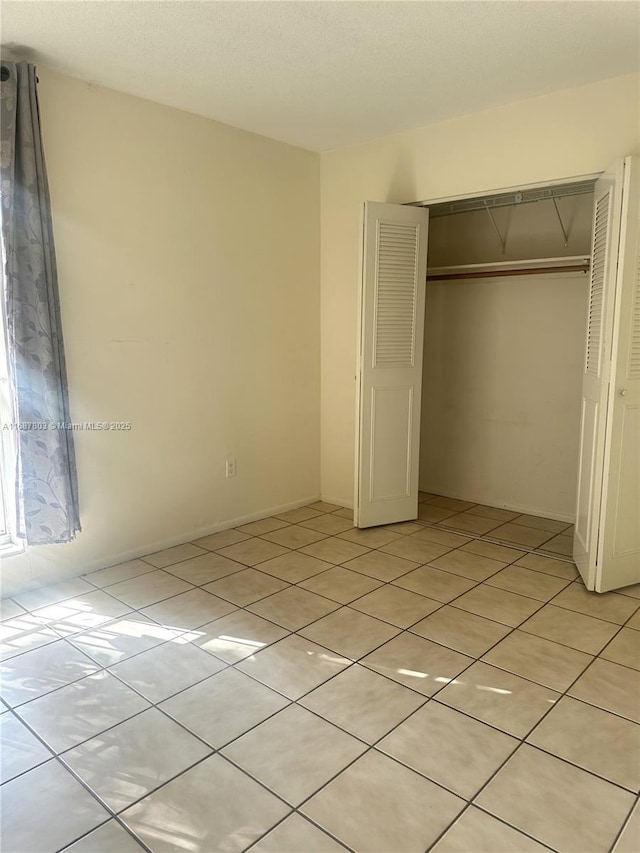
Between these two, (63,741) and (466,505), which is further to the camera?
(466,505)

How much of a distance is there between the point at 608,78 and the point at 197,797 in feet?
11.6

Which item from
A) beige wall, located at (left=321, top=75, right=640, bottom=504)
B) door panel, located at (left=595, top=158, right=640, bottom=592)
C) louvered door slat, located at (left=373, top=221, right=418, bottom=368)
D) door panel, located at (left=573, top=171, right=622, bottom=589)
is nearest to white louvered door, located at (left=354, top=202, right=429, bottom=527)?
louvered door slat, located at (left=373, top=221, right=418, bottom=368)

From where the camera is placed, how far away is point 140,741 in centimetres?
195

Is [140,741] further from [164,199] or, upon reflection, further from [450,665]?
[164,199]

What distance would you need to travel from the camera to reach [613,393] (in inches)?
113

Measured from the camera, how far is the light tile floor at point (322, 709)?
5.34 feet

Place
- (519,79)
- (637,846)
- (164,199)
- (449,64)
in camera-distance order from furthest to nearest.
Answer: (164,199) < (519,79) < (449,64) < (637,846)

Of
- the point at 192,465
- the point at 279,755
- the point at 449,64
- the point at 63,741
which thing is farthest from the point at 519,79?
the point at 63,741

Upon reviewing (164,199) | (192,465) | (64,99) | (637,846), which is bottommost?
(637,846)

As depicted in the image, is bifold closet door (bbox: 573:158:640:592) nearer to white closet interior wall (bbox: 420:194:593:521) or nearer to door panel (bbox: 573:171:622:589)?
door panel (bbox: 573:171:622:589)

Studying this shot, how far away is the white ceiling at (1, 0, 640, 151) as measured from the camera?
2334 mm

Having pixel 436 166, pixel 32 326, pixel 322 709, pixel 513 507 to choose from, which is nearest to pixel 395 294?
pixel 436 166

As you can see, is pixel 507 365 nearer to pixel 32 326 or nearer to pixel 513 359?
pixel 513 359

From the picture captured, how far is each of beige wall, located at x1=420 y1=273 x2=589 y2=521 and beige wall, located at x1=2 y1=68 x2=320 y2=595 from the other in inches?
43.5
